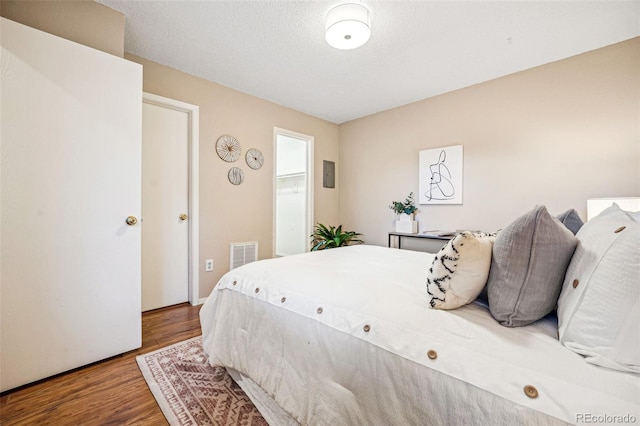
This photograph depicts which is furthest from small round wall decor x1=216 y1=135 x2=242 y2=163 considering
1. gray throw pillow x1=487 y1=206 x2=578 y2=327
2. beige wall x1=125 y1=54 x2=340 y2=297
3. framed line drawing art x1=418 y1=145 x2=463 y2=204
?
gray throw pillow x1=487 y1=206 x2=578 y2=327

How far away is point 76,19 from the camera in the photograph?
1.79 m

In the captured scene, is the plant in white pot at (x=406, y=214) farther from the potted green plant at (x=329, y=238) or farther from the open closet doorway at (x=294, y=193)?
the open closet doorway at (x=294, y=193)

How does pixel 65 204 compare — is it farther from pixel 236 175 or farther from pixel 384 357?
pixel 384 357

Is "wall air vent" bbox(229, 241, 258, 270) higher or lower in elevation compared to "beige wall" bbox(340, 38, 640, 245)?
lower

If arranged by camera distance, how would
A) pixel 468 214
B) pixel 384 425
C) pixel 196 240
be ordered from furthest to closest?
pixel 468 214 → pixel 196 240 → pixel 384 425

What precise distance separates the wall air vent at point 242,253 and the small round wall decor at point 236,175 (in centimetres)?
75

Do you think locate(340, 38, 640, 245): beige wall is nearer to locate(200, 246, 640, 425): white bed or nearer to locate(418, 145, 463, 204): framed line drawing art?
locate(418, 145, 463, 204): framed line drawing art

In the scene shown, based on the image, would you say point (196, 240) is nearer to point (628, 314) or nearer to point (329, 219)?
point (329, 219)

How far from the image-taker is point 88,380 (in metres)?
1.61

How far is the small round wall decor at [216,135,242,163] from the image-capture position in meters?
→ 3.06

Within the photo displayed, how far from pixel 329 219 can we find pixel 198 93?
8.20ft

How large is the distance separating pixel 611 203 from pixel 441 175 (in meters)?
1.51

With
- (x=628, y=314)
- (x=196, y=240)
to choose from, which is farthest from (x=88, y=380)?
(x=628, y=314)

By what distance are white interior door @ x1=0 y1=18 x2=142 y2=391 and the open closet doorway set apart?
223 centimetres
